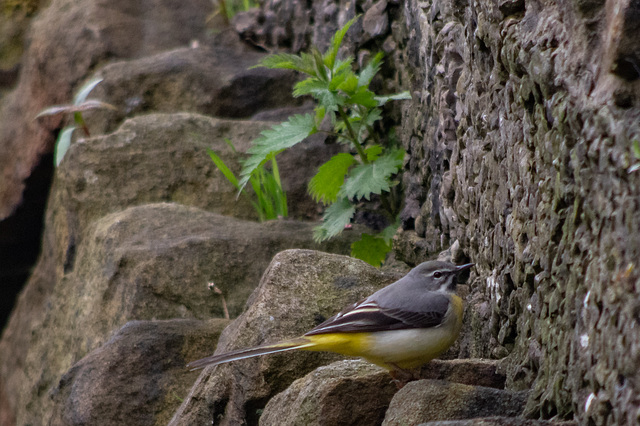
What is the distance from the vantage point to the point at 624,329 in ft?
6.23

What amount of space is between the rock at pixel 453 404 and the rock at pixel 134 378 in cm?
201

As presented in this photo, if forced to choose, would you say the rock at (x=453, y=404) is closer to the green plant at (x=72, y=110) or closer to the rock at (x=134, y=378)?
the rock at (x=134, y=378)

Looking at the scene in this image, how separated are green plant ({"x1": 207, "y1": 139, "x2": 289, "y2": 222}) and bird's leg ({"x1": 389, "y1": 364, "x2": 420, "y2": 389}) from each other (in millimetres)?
2541

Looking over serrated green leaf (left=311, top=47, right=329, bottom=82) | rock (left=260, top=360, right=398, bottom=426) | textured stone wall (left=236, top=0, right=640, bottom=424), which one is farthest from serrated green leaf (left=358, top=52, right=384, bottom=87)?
rock (left=260, top=360, right=398, bottom=426)

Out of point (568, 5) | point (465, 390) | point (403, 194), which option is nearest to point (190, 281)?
point (403, 194)

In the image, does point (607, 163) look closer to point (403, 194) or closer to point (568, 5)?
point (568, 5)

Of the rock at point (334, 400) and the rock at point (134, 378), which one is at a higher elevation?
the rock at point (334, 400)

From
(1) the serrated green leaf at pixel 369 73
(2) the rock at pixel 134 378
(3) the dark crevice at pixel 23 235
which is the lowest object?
(3) the dark crevice at pixel 23 235

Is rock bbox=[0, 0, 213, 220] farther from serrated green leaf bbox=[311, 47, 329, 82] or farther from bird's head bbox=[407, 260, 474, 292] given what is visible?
bird's head bbox=[407, 260, 474, 292]

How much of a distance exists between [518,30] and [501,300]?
117 cm

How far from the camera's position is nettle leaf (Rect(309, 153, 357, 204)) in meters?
4.89

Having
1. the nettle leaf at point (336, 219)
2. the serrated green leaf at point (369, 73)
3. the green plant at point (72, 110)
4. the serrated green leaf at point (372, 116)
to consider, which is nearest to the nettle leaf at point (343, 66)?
the serrated green leaf at point (369, 73)

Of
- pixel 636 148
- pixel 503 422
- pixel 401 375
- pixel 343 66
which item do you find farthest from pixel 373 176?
pixel 636 148

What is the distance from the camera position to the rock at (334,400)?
9.26ft
